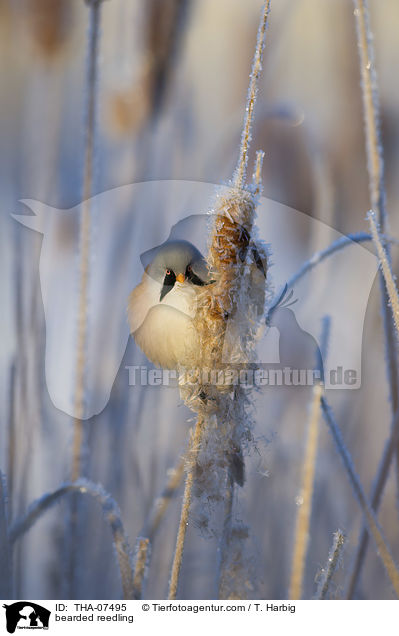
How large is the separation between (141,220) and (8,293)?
33 centimetres

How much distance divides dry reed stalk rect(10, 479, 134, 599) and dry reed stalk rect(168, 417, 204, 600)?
0.23 ft

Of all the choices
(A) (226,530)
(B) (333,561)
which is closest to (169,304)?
(A) (226,530)

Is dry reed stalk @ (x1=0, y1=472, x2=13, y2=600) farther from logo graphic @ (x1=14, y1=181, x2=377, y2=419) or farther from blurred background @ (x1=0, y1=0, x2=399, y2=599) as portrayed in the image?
logo graphic @ (x1=14, y1=181, x2=377, y2=419)

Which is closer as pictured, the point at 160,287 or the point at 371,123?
the point at 371,123

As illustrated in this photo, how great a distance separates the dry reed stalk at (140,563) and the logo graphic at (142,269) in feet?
1.23

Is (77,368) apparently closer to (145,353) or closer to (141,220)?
(145,353)

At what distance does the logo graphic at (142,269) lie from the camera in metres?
1.12

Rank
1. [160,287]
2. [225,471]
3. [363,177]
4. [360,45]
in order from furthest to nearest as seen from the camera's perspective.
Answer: [363,177] < [160,287] < [360,45] < [225,471]

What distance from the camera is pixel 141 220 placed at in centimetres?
118

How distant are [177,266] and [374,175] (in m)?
Result: 0.42

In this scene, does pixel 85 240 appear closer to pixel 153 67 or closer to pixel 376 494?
pixel 153 67

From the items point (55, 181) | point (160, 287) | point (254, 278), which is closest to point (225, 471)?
point (254, 278)
